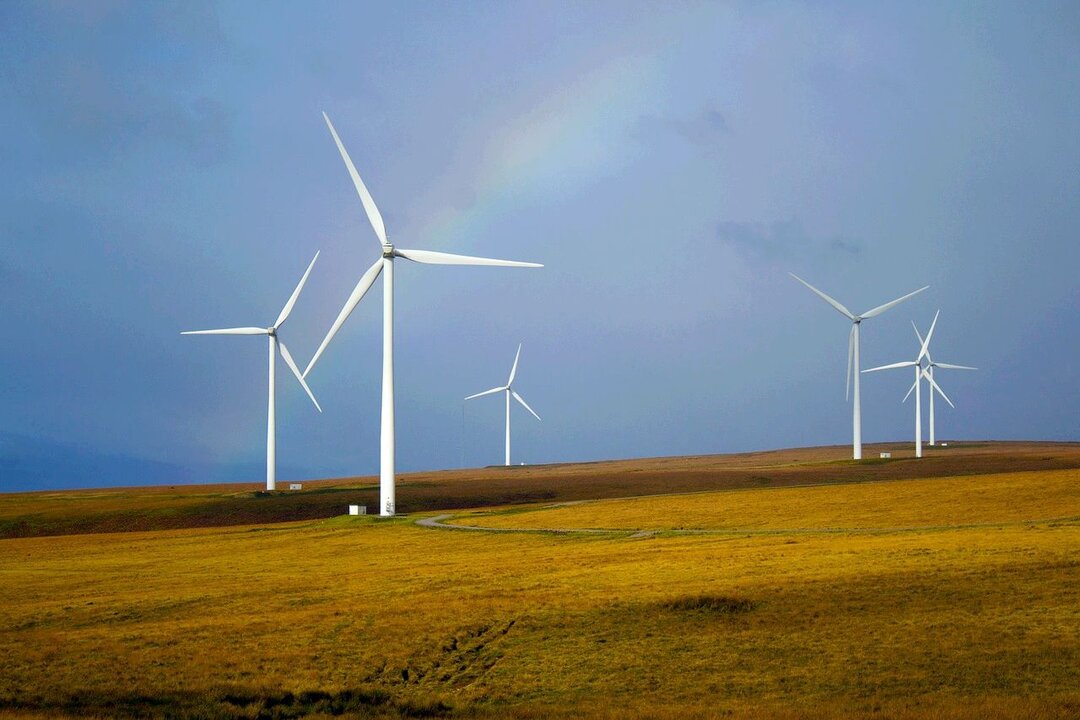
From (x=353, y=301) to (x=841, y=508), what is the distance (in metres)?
44.1

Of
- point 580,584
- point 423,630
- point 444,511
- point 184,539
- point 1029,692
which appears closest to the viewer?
point 1029,692

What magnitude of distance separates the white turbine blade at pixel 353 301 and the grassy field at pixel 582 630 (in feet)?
102

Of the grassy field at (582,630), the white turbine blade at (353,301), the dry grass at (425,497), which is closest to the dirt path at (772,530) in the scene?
the grassy field at (582,630)

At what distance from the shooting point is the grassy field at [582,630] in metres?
27.2

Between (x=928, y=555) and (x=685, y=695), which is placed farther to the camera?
(x=928, y=555)

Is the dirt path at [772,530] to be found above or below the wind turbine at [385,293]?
below

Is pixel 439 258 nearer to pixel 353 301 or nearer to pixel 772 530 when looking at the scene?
pixel 353 301

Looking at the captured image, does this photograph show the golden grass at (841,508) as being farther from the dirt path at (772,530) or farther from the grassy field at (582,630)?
the grassy field at (582,630)

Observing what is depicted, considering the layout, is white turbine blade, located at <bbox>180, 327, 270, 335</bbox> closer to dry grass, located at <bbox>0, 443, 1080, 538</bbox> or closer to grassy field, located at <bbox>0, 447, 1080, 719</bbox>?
dry grass, located at <bbox>0, 443, 1080, 538</bbox>

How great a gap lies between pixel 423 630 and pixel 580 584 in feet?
32.8

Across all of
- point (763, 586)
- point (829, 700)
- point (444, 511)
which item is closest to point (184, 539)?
point (444, 511)

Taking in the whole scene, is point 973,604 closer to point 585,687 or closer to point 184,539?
point 585,687

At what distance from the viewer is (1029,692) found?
87.1ft

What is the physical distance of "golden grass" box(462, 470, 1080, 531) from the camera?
227 ft
